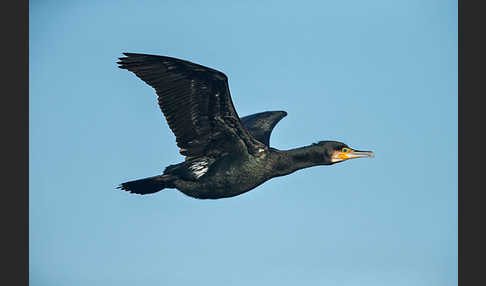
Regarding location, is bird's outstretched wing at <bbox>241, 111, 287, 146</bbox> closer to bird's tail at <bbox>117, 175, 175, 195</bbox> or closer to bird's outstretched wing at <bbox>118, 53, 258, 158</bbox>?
bird's outstretched wing at <bbox>118, 53, 258, 158</bbox>

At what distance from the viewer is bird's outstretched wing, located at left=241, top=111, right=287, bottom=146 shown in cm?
1287

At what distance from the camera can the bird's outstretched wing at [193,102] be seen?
10578 millimetres

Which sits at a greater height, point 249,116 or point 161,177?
point 249,116

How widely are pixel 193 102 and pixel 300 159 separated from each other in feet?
5.61

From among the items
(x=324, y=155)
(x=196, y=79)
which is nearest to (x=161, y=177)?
(x=196, y=79)

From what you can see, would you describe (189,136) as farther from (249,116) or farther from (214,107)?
(249,116)

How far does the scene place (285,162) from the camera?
11.3 metres

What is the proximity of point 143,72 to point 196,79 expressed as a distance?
27.0 inches

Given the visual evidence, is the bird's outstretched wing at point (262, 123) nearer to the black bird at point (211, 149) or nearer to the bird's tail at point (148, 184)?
the black bird at point (211, 149)

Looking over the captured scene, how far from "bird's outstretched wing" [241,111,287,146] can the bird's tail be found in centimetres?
193

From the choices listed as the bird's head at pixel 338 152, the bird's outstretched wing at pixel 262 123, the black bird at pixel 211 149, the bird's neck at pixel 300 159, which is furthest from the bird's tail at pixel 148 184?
the bird's head at pixel 338 152

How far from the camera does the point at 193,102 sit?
432 inches

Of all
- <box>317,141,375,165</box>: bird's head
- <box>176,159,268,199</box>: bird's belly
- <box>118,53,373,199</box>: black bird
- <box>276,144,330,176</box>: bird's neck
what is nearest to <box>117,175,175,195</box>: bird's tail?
<box>118,53,373,199</box>: black bird

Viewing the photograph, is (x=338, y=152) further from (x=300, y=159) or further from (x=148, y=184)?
(x=148, y=184)
